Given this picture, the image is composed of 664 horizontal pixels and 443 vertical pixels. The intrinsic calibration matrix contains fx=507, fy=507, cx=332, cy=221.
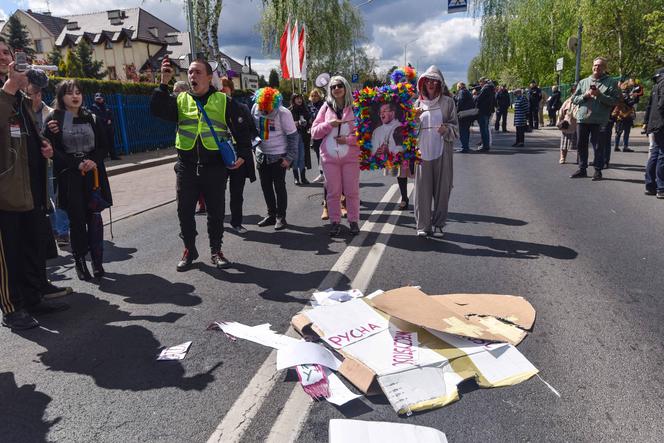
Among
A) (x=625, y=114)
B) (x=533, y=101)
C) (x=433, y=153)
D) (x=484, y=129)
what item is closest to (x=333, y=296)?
(x=433, y=153)

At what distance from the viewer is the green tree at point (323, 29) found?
3081 cm

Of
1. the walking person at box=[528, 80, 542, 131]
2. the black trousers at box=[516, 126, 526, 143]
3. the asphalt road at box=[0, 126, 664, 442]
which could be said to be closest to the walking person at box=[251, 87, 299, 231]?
the asphalt road at box=[0, 126, 664, 442]

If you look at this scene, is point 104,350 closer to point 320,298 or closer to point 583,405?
point 320,298

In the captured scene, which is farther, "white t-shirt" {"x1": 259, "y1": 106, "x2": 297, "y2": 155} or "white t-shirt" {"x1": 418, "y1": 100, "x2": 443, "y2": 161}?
"white t-shirt" {"x1": 259, "y1": 106, "x2": 297, "y2": 155}

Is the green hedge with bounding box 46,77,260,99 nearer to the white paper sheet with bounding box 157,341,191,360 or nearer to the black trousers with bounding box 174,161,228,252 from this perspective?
the black trousers with bounding box 174,161,228,252

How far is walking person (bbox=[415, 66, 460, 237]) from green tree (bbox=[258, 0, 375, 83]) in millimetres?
23585

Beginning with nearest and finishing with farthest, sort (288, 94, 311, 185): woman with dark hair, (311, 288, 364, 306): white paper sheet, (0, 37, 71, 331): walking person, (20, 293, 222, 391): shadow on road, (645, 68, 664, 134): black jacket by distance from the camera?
(20, 293, 222, 391): shadow on road < (0, 37, 71, 331): walking person < (311, 288, 364, 306): white paper sheet < (645, 68, 664, 134): black jacket < (288, 94, 311, 185): woman with dark hair

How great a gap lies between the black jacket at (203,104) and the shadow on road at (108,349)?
5.25ft

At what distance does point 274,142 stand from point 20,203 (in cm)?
360

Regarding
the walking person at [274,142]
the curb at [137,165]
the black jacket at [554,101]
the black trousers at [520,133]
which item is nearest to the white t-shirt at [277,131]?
the walking person at [274,142]

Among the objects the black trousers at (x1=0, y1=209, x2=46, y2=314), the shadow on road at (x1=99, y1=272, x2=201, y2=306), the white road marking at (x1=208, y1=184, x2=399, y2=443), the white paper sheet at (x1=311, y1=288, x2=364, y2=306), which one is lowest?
the shadow on road at (x1=99, y1=272, x2=201, y2=306)

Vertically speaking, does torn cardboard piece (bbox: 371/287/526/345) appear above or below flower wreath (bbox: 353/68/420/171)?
Answer: below

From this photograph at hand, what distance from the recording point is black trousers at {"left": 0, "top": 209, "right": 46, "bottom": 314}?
3.84 m

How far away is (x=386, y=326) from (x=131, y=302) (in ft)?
7.59
